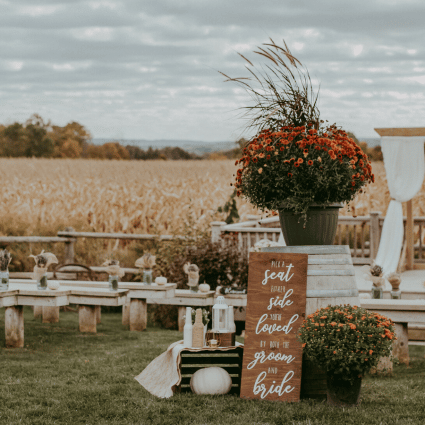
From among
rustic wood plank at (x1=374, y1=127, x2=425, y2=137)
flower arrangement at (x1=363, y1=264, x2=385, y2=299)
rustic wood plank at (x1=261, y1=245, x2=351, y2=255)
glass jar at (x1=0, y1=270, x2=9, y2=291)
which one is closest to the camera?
rustic wood plank at (x1=261, y1=245, x2=351, y2=255)

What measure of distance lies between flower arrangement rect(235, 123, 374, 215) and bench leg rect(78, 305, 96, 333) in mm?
3981

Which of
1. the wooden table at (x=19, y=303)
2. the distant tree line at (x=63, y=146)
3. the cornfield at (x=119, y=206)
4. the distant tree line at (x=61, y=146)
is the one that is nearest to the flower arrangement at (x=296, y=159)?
the wooden table at (x=19, y=303)

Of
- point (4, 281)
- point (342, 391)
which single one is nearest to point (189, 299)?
point (4, 281)

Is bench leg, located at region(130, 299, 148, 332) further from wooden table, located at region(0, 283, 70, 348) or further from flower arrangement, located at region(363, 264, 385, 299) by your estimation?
flower arrangement, located at region(363, 264, 385, 299)

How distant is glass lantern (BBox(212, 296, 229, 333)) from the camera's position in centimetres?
526

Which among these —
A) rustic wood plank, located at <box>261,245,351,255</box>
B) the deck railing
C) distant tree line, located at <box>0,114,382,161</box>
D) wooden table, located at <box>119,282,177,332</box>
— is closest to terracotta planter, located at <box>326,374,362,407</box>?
rustic wood plank, located at <box>261,245,351,255</box>

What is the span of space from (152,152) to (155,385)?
34222mm

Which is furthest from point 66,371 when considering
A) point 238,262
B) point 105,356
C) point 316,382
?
point 238,262

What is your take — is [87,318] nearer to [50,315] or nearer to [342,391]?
[50,315]

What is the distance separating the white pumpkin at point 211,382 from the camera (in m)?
5.12

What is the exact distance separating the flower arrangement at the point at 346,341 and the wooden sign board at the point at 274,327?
298 millimetres

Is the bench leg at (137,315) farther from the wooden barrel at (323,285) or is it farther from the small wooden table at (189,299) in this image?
the wooden barrel at (323,285)

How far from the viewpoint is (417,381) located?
5.98m

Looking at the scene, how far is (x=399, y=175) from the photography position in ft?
34.7
